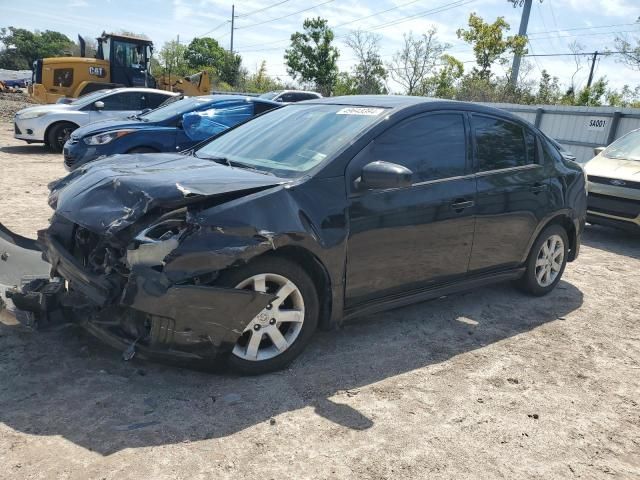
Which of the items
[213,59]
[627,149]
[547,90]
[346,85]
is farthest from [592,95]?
[213,59]

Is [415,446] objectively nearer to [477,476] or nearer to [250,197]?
[477,476]

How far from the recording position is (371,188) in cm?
356

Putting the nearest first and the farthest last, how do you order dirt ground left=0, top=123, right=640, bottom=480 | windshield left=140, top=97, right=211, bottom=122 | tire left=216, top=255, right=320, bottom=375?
dirt ground left=0, top=123, right=640, bottom=480 < tire left=216, top=255, right=320, bottom=375 < windshield left=140, top=97, right=211, bottom=122

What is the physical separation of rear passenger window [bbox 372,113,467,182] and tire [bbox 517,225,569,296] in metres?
1.35

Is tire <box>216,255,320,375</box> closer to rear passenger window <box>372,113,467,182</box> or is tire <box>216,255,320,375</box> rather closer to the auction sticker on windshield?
rear passenger window <box>372,113,467,182</box>

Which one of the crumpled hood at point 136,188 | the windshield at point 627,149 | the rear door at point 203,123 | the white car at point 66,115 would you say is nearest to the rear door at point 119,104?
the white car at point 66,115

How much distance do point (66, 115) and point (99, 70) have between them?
22.8 feet

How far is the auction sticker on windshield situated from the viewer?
3967mm

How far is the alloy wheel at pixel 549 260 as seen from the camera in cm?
512

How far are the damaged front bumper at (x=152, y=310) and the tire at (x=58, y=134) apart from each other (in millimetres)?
11095

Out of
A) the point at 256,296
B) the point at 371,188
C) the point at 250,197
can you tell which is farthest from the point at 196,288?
the point at 371,188

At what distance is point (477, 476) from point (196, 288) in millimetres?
1689

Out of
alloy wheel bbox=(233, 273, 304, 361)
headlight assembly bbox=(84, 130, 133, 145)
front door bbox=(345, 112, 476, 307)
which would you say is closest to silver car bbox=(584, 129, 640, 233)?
front door bbox=(345, 112, 476, 307)

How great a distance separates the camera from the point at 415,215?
3.86m
